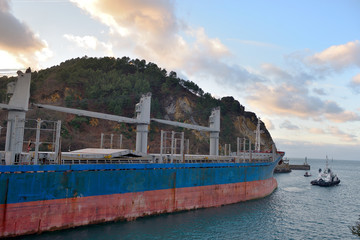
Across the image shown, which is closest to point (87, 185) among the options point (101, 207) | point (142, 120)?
point (101, 207)

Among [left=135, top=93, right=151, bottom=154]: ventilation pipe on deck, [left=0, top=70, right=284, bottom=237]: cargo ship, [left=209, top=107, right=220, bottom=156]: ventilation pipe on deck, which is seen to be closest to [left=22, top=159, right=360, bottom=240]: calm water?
[left=0, top=70, right=284, bottom=237]: cargo ship

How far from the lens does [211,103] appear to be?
101625mm

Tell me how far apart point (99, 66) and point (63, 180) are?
8516 cm

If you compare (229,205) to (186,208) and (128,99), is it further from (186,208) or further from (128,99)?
(128,99)

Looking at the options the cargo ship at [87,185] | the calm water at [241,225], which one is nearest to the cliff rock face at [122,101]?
the cargo ship at [87,185]

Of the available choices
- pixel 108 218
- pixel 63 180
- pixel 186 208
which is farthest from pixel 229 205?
pixel 63 180

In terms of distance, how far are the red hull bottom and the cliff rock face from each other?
1701 inches

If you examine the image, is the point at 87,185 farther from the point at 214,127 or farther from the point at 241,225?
the point at 214,127

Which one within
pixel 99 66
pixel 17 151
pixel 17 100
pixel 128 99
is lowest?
pixel 17 151

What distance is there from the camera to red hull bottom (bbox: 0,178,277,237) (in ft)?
63.9

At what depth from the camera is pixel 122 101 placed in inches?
3305

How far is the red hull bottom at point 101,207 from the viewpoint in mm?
19484

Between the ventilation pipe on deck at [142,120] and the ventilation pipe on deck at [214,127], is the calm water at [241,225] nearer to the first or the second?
the ventilation pipe on deck at [142,120]

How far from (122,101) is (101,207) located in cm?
6261
